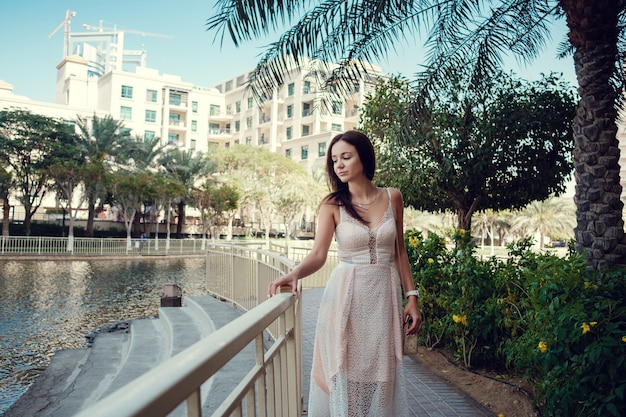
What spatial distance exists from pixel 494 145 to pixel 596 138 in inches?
274

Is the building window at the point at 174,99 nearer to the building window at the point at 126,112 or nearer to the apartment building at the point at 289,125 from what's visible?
the building window at the point at 126,112

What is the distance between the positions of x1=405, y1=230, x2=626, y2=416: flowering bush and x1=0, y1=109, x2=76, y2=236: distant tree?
31.1 metres

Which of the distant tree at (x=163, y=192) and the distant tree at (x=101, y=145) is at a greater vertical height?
the distant tree at (x=101, y=145)

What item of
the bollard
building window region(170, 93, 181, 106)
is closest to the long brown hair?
the bollard

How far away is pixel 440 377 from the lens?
5242 mm

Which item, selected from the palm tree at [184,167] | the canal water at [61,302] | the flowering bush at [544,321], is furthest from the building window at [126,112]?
the flowering bush at [544,321]

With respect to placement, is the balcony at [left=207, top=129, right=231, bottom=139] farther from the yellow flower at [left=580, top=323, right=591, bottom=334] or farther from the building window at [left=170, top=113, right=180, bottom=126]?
the yellow flower at [left=580, top=323, right=591, bottom=334]

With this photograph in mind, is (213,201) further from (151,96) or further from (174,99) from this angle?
(174,99)

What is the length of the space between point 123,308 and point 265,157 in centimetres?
3162

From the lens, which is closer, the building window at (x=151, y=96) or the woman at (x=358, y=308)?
the woman at (x=358, y=308)

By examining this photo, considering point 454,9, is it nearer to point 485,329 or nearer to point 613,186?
point 613,186

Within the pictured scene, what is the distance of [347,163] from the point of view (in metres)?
2.70

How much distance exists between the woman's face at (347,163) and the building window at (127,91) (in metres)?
59.3

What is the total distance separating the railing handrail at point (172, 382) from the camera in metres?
0.76
